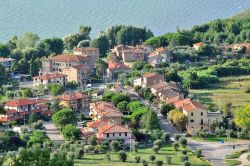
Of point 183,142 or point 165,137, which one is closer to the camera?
point 183,142

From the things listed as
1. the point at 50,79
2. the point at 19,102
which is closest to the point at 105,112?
the point at 19,102

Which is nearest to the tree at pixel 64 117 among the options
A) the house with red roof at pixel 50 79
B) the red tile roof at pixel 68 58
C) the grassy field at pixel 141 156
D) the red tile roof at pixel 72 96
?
the red tile roof at pixel 72 96

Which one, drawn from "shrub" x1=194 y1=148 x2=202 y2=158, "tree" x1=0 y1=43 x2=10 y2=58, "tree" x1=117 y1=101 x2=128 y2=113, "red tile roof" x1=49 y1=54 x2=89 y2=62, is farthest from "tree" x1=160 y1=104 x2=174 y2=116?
"tree" x1=0 y1=43 x2=10 y2=58

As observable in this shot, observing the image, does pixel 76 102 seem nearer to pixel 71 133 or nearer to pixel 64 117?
pixel 64 117

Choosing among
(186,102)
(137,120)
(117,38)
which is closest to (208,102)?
(186,102)

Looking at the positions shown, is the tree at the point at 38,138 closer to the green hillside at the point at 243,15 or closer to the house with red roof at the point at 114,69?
the house with red roof at the point at 114,69

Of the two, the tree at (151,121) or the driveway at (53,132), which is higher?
the tree at (151,121)
